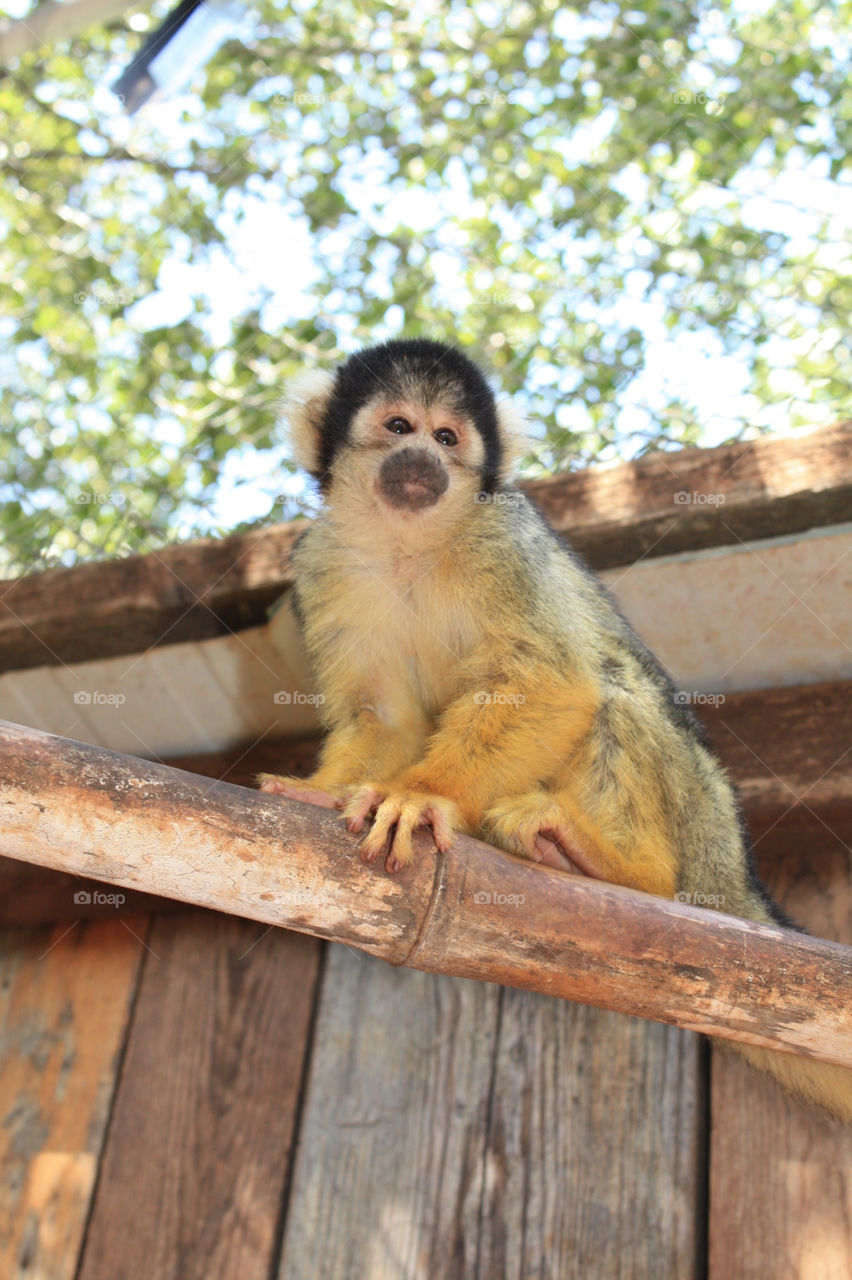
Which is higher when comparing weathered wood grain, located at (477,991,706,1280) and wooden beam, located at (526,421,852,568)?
wooden beam, located at (526,421,852,568)

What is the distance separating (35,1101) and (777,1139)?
6.47 feet

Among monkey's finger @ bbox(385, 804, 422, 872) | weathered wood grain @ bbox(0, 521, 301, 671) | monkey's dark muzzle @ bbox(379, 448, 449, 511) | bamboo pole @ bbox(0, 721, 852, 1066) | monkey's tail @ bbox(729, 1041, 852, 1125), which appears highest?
monkey's dark muzzle @ bbox(379, 448, 449, 511)

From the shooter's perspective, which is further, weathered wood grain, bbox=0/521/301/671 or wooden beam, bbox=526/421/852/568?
weathered wood grain, bbox=0/521/301/671

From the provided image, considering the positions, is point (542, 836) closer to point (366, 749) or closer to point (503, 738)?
point (503, 738)

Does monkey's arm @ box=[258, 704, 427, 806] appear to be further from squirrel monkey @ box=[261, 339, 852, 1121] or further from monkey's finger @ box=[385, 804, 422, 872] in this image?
monkey's finger @ box=[385, 804, 422, 872]

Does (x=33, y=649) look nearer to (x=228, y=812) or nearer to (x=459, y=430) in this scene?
(x=459, y=430)

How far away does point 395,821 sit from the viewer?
6.22ft

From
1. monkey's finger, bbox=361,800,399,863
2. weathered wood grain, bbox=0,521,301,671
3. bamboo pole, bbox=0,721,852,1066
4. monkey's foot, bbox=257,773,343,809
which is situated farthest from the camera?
weathered wood grain, bbox=0,521,301,671

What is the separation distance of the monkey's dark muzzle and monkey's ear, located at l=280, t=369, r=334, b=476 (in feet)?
1.12

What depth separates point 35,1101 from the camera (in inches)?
120

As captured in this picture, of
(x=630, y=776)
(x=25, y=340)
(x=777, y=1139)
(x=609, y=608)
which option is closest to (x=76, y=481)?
(x=25, y=340)

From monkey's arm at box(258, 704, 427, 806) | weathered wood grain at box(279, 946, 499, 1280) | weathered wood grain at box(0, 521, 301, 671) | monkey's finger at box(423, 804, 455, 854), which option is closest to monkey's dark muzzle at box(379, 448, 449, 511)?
weathered wood grain at box(0, 521, 301, 671)

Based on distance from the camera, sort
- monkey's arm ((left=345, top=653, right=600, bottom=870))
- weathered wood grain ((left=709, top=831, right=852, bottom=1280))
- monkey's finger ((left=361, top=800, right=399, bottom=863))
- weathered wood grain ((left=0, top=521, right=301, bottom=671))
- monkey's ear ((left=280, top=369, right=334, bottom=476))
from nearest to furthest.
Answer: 1. monkey's finger ((left=361, top=800, right=399, bottom=863))
2. weathered wood grain ((left=709, top=831, right=852, bottom=1280))
3. monkey's arm ((left=345, top=653, right=600, bottom=870))
4. weathered wood grain ((left=0, top=521, right=301, bottom=671))
5. monkey's ear ((left=280, top=369, right=334, bottom=476))

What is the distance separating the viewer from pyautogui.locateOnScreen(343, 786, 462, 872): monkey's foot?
1.82 meters
